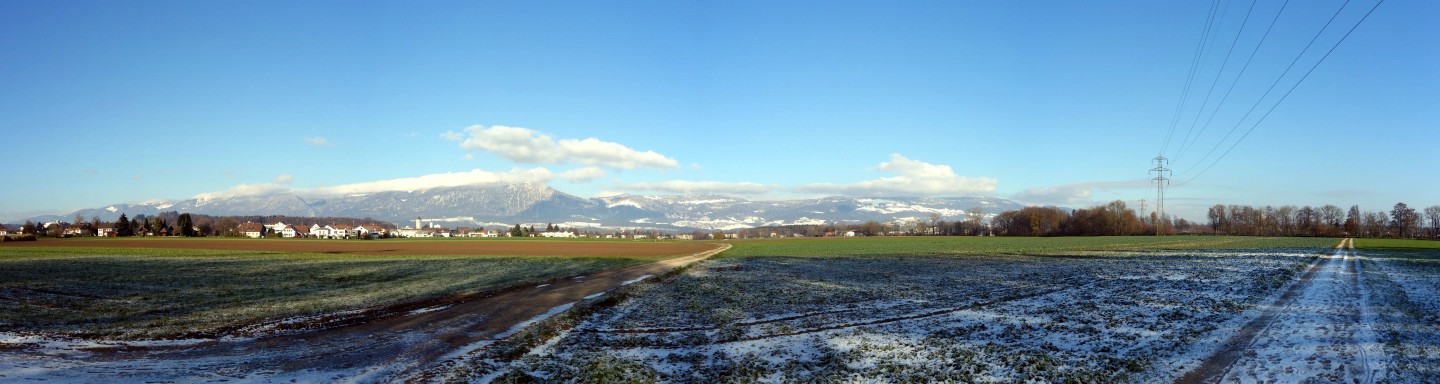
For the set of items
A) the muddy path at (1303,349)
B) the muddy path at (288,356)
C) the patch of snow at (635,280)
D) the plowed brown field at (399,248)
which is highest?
the muddy path at (1303,349)

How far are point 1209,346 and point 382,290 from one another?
28.5m

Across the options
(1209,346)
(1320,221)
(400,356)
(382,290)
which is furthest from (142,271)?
(1320,221)

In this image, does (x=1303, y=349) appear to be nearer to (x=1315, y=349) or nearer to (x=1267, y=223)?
(x=1315, y=349)

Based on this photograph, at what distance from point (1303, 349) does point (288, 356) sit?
1899cm

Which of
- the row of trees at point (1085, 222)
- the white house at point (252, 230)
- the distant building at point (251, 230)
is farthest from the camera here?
the white house at point (252, 230)

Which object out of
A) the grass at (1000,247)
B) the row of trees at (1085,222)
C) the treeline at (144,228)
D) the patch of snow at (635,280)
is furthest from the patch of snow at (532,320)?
the row of trees at (1085,222)

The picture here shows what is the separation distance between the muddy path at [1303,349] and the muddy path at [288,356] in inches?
529

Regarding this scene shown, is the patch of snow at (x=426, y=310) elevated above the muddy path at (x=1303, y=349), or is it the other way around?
the muddy path at (x=1303, y=349)

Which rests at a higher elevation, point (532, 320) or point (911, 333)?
point (911, 333)

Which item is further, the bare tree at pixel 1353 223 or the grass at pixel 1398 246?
the bare tree at pixel 1353 223

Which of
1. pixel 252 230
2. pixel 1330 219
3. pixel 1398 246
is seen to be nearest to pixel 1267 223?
pixel 1330 219

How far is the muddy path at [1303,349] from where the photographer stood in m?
10.2

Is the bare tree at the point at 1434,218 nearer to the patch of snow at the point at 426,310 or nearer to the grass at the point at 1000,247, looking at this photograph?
the grass at the point at 1000,247

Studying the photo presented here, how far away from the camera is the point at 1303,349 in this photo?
1206 centimetres
